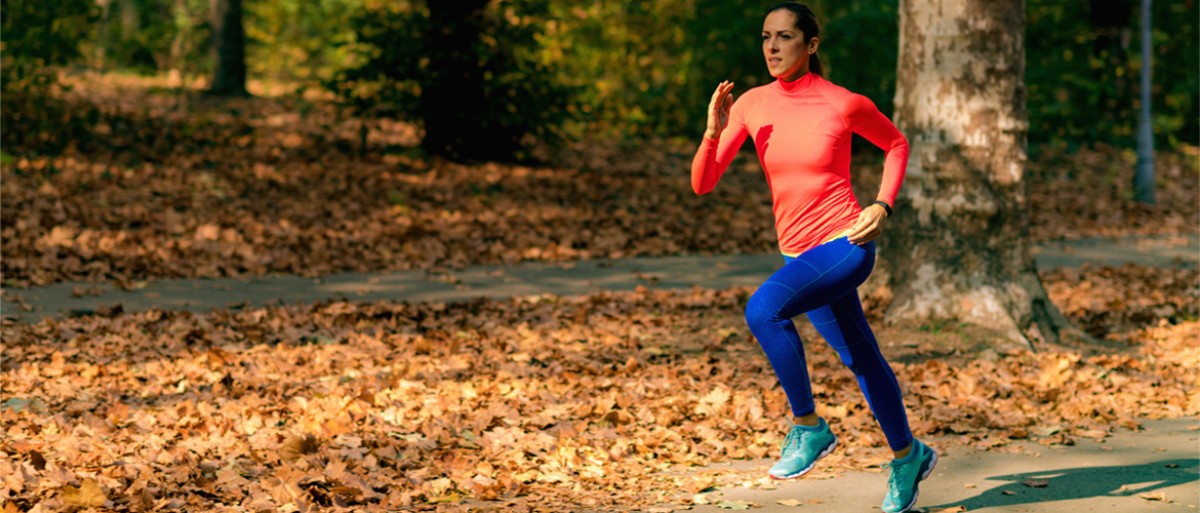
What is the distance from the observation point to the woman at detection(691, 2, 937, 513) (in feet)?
15.4

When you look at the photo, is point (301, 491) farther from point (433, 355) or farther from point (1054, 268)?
point (1054, 268)

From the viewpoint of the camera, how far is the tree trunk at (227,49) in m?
22.6

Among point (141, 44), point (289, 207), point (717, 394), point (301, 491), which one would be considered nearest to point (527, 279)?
point (289, 207)

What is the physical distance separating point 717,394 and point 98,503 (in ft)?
11.4

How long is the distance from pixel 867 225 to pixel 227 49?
20211mm

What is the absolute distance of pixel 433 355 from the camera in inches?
335

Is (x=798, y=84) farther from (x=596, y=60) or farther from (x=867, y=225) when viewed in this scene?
(x=596, y=60)

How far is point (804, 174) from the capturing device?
4.70 m

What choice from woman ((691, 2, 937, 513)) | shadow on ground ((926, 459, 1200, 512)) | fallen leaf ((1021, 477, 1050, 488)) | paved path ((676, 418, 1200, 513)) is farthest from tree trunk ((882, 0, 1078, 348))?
woman ((691, 2, 937, 513))

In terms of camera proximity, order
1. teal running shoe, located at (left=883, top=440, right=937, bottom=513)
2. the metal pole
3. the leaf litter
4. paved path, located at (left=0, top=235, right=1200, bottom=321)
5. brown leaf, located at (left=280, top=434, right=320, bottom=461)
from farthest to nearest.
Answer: the metal pole → paved path, located at (left=0, top=235, right=1200, bottom=321) → brown leaf, located at (left=280, top=434, right=320, bottom=461) → the leaf litter → teal running shoe, located at (left=883, top=440, right=937, bottom=513)

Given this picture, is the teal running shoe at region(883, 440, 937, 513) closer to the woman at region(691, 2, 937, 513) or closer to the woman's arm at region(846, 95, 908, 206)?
the woman at region(691, 2, 937, 513)

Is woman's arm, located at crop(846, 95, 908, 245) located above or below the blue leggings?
above

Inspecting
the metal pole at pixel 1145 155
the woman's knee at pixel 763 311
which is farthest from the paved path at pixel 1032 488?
the metal pole at pixel 1145 155

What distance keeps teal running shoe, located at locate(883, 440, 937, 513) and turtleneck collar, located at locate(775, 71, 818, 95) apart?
148cm
